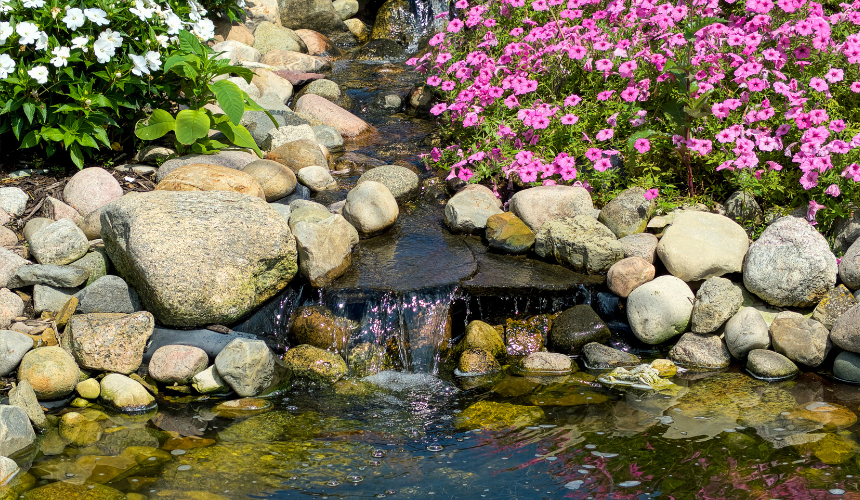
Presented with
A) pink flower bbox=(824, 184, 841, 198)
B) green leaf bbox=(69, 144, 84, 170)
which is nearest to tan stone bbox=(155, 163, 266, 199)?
green leaf bbox=(69, 144, 84, 170)

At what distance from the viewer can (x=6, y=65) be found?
5.43 metres

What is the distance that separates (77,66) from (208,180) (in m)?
1.40

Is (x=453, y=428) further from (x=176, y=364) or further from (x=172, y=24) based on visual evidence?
(x=172, y=24)

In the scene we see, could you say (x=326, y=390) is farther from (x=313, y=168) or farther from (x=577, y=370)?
(x=313, y=168)

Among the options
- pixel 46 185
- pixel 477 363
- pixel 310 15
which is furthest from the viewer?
pixel 310 15

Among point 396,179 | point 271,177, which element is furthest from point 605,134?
point 271,177

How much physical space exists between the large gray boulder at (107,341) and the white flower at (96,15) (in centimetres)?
233

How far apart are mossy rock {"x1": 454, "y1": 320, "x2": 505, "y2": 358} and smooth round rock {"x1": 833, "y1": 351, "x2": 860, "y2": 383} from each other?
2115 millimetres

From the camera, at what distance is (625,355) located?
5109 mm

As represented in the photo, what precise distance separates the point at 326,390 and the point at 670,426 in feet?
6.90

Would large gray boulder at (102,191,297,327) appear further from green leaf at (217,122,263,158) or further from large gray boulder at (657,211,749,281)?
large gray boulder at (657,211,749,281)

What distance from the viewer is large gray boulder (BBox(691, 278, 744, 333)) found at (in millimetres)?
5055

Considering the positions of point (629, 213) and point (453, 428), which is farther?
point (629, 213)

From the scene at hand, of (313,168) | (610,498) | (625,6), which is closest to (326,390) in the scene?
(610,498)
